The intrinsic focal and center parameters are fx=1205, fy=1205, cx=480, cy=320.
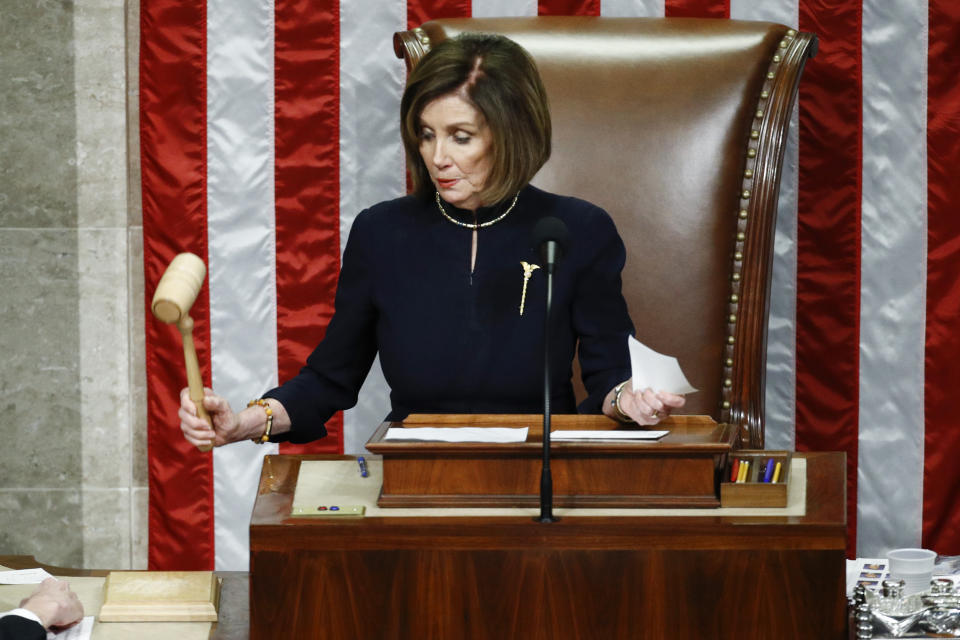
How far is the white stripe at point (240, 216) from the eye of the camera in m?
3.06

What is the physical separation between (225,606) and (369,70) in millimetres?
1740

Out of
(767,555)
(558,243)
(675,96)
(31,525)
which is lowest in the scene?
(31,525)

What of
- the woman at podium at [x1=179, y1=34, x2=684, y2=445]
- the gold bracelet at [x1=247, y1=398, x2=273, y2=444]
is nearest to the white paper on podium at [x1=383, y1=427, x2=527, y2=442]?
the gold bracelet at [x1=247, y1=398, x2=273, y2=444]

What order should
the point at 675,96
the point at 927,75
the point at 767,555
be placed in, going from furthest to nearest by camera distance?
the point at 927,75, the point at 675,96, the point at 767,555

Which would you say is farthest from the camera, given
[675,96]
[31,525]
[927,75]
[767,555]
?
[31,525]

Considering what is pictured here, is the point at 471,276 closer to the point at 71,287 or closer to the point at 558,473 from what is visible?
the point at 558,473

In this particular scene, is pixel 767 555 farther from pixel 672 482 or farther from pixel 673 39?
pixel 673 39

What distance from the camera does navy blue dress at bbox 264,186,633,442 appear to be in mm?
2217

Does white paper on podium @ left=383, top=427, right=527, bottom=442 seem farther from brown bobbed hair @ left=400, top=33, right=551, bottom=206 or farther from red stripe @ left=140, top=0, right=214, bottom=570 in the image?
red stripe @ left=140, top=0, right=214, bottom=570

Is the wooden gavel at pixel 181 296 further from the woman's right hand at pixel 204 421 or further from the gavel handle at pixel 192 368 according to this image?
the woman's right hand at pixel 204 421

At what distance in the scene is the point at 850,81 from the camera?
3006 mm

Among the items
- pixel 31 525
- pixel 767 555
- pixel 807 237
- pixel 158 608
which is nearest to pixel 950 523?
pixel 807 237

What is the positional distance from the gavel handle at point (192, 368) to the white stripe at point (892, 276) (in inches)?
76.2

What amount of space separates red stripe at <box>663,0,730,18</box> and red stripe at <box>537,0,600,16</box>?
0.18m
